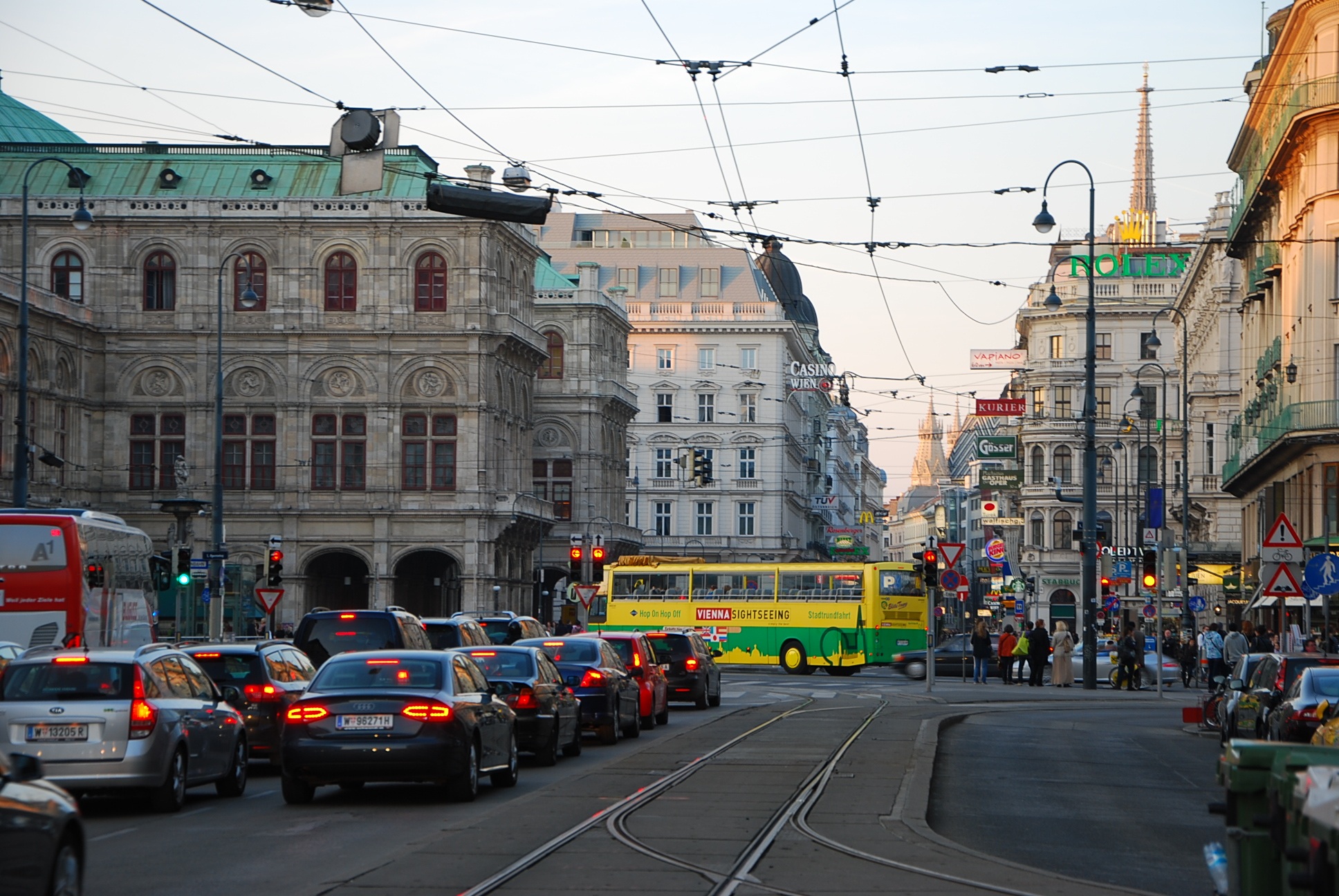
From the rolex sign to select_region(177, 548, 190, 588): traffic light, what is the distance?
1026 inches

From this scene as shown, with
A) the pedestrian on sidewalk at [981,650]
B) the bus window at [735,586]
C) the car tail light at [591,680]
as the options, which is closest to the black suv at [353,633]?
the car tail light at [591,680]

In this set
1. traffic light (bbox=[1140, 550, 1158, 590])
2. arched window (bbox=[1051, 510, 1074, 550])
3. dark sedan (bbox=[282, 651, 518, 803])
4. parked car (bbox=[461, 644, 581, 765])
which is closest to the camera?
dark sedan (bbox=[282, 651, 518, 803])

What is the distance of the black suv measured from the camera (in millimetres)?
27406

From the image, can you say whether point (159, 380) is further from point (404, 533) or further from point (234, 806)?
point (234, 806)

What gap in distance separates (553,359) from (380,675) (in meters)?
74.1

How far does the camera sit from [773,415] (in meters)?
111

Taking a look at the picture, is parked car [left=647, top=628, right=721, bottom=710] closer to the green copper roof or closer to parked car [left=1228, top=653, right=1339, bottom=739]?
parked car [left=1228, top=653, right=1339, bottom=739]

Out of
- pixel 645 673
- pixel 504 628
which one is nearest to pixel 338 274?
pixel 504 628

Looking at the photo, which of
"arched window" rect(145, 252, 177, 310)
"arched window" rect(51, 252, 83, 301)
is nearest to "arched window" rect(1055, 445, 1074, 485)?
"arched window" rect(145, 252, 177, 310)

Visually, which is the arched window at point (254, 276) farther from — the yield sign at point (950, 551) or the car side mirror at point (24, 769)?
the car side mirror at point (24, 769)

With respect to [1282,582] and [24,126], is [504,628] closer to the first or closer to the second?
[1282,582]

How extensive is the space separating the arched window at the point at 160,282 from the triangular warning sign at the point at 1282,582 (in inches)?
2027

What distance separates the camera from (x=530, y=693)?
21.3 meters

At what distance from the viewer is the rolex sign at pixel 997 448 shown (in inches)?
2309
